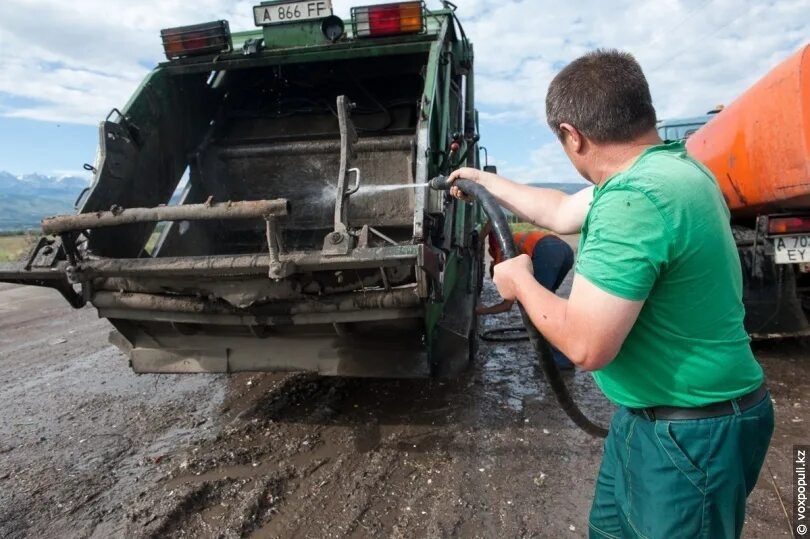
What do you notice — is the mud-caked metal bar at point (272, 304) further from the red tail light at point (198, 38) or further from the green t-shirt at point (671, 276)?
the red tail light at point (198, 38)

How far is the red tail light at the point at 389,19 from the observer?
3.42 m

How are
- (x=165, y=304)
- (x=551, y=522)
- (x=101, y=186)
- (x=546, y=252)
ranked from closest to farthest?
(x=551, y=522)
(x=165, y=304)
(x=101, y=186)
(x=546, y=252)

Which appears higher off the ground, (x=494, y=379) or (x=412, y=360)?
(x=412, y=360)

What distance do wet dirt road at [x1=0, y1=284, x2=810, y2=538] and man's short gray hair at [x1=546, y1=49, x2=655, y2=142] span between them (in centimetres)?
169

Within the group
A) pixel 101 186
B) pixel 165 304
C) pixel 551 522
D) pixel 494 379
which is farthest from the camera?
pixel 494 379

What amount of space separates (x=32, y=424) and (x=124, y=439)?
2.47 feet

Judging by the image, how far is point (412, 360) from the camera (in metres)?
2.89

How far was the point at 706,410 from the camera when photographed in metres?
1.21

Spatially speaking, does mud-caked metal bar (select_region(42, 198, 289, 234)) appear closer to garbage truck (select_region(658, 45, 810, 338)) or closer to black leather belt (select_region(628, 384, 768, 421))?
black leather belt (select_region(628, 384, 768, 421))

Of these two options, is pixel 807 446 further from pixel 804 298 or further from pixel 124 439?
pixel 124 439

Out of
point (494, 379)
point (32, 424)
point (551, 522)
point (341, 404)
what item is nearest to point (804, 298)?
point (494, 379)

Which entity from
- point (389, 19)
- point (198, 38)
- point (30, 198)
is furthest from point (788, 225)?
point (30, 198)

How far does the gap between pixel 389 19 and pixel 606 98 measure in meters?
2.66

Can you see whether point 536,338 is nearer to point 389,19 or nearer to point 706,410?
point 706,410
